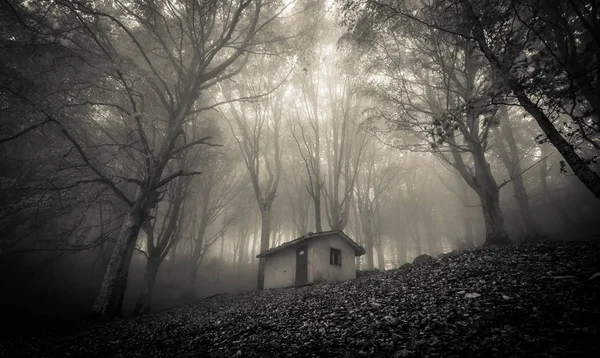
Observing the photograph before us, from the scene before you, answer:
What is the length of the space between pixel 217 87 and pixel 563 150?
18.8 metres

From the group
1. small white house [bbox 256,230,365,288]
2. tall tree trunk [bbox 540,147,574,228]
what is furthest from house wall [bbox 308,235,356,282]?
tall tree trunk [bbox 540,147,574,228]

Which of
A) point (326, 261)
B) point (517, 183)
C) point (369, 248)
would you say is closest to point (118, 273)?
point (326, 261)

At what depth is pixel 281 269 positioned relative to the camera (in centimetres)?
1877

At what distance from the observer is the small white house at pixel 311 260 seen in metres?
16.8

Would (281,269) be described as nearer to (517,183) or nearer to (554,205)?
(517,183)

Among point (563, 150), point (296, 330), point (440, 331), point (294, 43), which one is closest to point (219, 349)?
point (296, 330)

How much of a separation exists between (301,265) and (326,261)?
1739 mm

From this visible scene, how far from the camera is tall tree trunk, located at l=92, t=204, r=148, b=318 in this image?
9.56 m

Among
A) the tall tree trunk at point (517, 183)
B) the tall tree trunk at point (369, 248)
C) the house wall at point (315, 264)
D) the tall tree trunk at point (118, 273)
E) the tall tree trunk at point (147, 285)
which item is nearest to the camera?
the tall tree trunk at point (118, 273)

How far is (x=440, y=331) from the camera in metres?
3.78

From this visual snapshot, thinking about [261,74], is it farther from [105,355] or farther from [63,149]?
[105,355]

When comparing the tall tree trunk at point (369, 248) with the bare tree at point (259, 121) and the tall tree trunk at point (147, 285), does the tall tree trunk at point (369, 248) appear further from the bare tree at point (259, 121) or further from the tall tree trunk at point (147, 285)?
the tall tree trunk at point (147, 285)

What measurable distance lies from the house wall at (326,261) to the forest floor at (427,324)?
9.04 metres

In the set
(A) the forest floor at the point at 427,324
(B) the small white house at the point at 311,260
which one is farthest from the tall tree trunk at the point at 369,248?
(A) the forest floor at the point at 427,324
